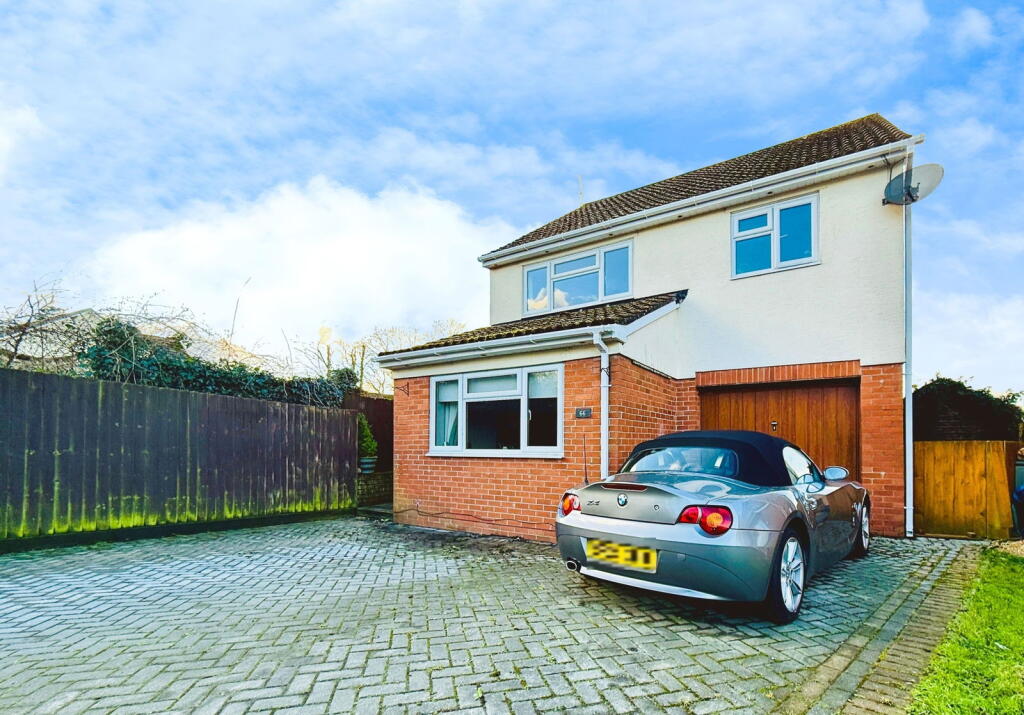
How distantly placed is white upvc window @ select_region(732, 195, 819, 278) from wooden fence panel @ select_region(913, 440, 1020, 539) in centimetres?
313

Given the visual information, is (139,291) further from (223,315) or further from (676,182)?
(676,182)

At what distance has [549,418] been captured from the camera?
709 cm

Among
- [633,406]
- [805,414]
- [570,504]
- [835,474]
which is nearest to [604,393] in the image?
[633,406]

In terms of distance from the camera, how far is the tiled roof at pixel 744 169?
8.18 m

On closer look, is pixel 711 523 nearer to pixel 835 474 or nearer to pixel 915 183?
pixel 835 474

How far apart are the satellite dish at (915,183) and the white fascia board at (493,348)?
14.5ft

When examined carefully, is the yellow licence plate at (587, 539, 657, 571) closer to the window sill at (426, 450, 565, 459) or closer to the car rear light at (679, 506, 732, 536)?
the car rear light at (679, 506, 732, 536)

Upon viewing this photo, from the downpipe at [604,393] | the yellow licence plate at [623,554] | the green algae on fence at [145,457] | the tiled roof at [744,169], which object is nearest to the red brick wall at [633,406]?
the downpipe at [604,393]

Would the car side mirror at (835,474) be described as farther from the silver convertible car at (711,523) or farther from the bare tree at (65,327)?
the bare tree at (65,327)

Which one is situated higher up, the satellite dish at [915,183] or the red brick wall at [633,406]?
the satellite dish at [915,183]

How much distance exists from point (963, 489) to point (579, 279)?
6.75 m

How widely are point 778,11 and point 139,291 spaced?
31.1ft

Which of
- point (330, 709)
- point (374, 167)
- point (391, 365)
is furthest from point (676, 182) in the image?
point (330, 709)

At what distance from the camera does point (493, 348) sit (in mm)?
7516
